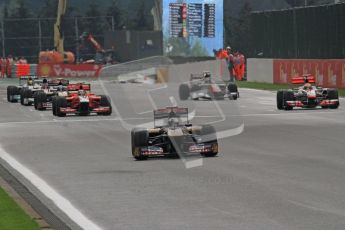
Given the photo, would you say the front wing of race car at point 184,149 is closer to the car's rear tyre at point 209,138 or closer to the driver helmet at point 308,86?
the car's rear tyre at point 209,138

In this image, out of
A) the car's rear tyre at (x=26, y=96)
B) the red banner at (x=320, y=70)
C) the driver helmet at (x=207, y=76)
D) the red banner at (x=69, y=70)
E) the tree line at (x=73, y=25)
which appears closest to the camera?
the car's rear tyre at (x=26, y=96)

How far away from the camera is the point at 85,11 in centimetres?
9831

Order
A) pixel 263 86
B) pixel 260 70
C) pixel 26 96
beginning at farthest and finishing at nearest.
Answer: pixel 260 70 < pixel 263 86 < pixel 26 96

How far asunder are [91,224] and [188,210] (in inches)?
44.5

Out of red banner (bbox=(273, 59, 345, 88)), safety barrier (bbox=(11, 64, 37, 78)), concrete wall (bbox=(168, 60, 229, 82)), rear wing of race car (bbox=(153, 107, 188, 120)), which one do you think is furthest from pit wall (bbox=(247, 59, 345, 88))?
rear wing of race car (bbox=(153, 107, 188, 120))

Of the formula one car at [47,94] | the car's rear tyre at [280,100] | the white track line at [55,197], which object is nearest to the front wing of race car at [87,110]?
the formula one car at [47,94]

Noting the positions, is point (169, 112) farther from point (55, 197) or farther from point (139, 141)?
point (55, 197)

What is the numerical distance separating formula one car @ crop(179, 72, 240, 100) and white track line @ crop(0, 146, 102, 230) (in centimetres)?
2022

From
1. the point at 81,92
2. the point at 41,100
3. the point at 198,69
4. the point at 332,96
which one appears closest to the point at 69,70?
the point at 198,69

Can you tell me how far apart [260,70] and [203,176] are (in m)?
38.2

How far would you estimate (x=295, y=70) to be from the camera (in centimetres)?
4344

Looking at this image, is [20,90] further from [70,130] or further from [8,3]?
[8,3]

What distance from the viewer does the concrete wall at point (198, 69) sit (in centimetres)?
5578

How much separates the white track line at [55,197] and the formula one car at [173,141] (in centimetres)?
186
